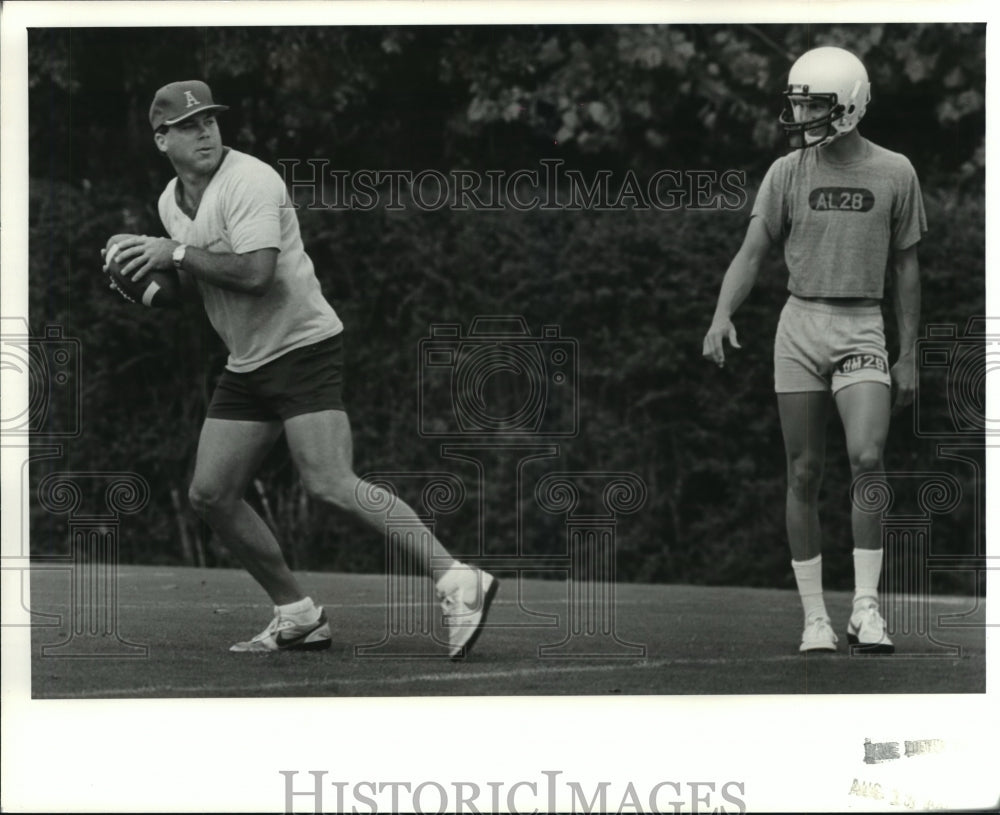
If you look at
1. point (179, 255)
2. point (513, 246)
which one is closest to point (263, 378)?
point (179, 255)

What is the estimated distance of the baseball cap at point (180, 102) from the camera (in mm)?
8094

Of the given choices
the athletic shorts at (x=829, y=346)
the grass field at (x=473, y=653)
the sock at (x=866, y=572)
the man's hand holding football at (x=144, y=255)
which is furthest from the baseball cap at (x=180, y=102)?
the sock at (x=866, y=572)

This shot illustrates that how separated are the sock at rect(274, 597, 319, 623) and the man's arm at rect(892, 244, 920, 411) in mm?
2615

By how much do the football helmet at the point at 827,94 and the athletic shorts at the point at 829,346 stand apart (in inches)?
27.9

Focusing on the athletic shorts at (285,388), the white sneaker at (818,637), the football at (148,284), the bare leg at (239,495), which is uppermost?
the football at (148,284)

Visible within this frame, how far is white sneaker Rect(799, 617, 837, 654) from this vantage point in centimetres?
821

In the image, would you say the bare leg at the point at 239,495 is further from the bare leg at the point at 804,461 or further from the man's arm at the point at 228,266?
the bare leg at the point at 804,461

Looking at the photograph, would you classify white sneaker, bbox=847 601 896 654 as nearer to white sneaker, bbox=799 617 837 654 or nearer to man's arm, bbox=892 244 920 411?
white sneaker, bbox=799 617 837 654

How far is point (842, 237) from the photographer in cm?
810

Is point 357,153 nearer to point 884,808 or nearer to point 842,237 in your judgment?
point 842,237

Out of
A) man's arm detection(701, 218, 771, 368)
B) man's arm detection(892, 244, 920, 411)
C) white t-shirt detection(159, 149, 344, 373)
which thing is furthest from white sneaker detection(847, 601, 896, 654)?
white t-shirt detection(159, 149, 344, 373)

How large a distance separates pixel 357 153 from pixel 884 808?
3490 mm

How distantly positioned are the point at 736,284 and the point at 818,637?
1557mm

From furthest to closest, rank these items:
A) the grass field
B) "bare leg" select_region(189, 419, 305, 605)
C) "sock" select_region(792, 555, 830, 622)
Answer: "sock" select_region(792, 555, 830, 622), "bare leg" select_region(189, 419, 305, 605), the grass field
